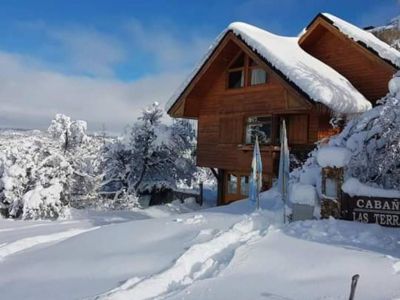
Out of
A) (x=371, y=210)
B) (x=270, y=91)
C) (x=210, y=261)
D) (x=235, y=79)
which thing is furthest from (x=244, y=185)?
(x=210, y=261)

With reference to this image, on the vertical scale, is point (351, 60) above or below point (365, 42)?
below

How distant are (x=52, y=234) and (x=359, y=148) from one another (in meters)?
7.79

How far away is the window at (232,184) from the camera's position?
18.6m

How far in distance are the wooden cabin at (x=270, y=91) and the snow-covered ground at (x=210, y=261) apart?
5.82m

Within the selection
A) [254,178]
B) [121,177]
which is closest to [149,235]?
[254,178]

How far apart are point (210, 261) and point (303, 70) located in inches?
375

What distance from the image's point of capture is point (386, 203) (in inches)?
327

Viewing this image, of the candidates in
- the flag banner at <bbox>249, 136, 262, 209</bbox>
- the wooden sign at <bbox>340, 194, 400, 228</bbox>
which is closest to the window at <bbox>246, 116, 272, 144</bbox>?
the flag banner at <bbox>249, 136, 262, 209</bbox>

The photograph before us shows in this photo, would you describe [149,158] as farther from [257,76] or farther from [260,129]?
[257,76]

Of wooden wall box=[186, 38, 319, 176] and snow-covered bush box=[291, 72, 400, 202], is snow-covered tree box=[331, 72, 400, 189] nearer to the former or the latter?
snow-covered bush box=[291, 72, 400, 202]

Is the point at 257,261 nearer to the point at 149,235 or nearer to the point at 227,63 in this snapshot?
the point at 149,235

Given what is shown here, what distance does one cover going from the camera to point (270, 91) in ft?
54.2

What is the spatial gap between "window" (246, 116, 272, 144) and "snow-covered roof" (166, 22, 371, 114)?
2439 millimetres

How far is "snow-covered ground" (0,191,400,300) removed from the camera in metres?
5.64
